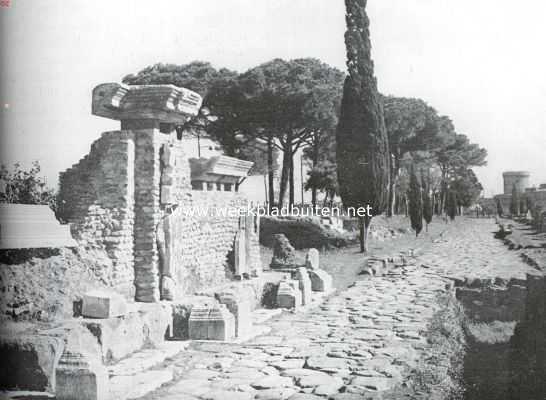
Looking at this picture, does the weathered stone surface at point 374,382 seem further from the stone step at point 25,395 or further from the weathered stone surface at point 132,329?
the stone step at point 25,395

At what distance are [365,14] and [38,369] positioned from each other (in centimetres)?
1538

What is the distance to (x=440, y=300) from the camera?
10539 mm

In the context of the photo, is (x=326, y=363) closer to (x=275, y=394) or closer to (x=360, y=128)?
(x=275, y=394)

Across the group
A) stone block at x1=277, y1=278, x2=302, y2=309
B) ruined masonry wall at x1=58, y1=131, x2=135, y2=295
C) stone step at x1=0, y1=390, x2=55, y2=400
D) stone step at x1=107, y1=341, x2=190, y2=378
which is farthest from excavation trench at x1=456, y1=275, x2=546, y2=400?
ruined masonry wall at x1=58, y1=131, x2=135, y2=295

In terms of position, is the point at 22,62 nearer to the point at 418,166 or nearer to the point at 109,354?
the point at 109,354

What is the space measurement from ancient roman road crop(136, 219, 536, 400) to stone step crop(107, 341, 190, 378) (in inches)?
5.3

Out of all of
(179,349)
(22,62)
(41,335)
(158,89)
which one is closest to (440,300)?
(179,349)

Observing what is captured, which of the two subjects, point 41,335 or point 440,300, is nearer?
point 41,335

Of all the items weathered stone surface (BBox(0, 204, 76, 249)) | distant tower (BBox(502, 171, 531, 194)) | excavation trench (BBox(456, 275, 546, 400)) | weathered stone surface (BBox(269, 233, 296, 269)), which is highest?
distant tower (BBox(502, 171, 531, 194))

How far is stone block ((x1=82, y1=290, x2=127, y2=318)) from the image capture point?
21.3ft

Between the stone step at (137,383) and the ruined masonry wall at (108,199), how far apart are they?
245 cm

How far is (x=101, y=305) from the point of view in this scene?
649 cm

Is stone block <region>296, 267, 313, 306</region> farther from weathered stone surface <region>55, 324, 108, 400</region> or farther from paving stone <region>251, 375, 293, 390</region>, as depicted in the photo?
weathered stone surface <region>55, 324, 108, 400</region>

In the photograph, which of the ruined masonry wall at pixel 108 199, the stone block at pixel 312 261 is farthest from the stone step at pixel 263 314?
the stone block at pixel 312 261
